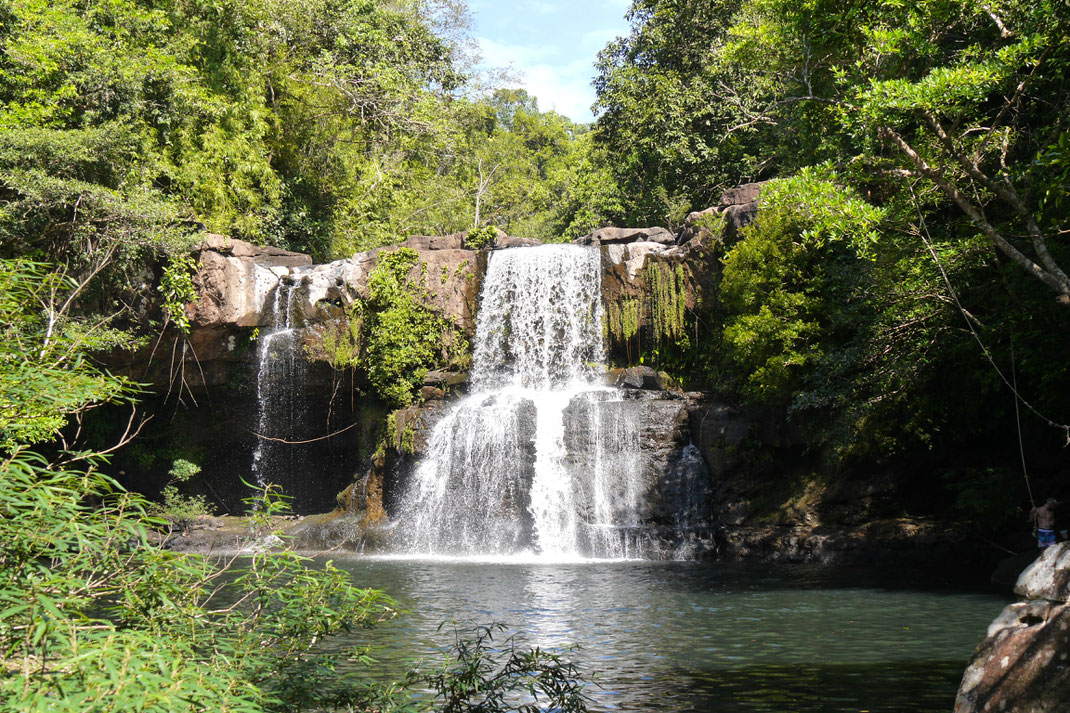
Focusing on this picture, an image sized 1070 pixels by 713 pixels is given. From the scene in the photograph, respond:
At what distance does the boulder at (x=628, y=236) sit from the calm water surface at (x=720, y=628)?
9815 mm

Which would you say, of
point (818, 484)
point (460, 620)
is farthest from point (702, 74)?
point (460, 620)

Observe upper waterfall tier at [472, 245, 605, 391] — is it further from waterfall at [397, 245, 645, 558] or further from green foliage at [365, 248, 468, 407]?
green foliage at [365, 248, 468, 407]

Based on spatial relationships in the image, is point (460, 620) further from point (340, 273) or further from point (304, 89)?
point (304, 89)

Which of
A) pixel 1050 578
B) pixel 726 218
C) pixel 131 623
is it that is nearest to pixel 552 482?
pixel 726 218

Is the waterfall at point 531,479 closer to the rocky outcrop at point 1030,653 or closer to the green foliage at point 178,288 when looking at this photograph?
the green foliage at point 178,288

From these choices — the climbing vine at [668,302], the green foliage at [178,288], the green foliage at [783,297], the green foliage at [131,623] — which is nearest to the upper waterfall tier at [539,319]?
the climbing vine at [668,302]

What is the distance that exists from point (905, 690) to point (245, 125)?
22.0 m

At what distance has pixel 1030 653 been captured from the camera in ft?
15.8

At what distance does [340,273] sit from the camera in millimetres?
20609

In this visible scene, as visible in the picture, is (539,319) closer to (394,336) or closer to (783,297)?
(394,336)

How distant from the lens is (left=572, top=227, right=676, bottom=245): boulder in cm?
2178

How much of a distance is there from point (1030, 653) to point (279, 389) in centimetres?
1814

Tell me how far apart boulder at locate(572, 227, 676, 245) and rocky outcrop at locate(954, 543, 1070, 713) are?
1681 cm

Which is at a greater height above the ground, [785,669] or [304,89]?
[304,89]
